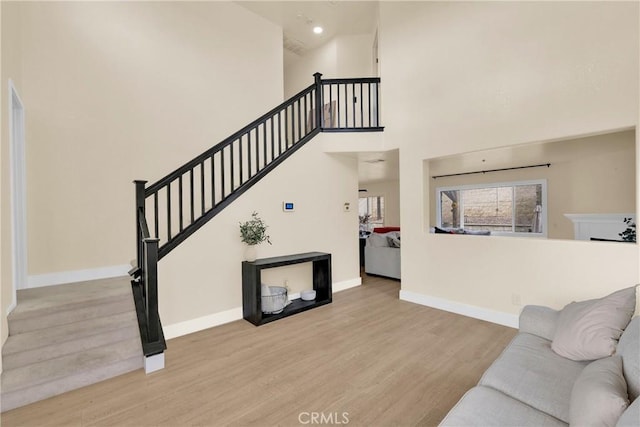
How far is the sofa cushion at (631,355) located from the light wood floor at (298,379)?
1036 mm

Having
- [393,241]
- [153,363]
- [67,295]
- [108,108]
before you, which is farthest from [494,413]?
[108,108]

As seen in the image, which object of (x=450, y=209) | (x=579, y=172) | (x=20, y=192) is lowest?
(x=450, y=209)

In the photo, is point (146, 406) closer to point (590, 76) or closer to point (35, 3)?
point (35, 3)

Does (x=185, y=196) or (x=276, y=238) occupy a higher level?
(x=185, y=196)

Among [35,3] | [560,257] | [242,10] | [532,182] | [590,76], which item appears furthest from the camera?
[532,182]

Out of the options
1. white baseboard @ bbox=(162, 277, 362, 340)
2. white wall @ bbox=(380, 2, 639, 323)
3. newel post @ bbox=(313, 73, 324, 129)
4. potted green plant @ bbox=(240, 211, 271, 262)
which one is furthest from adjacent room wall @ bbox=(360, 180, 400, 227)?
white baseboard @ bbox=(162, 277, 362, 340)

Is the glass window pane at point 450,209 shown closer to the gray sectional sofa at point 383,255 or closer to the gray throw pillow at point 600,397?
the gray sectional sofa at point 383,255

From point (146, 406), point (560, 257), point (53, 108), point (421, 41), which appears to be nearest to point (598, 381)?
point (560, 257)

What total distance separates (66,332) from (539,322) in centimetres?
379

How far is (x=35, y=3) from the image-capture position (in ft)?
10.8

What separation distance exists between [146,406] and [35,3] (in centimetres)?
443

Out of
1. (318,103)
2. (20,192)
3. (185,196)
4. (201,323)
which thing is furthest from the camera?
(318,103)

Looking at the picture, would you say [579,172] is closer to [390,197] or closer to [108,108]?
[390,197]

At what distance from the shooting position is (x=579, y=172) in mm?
5738
